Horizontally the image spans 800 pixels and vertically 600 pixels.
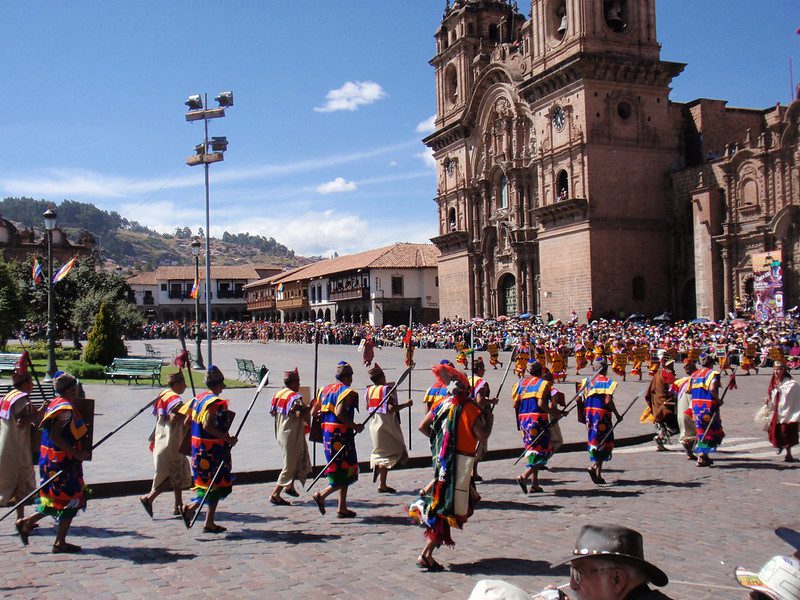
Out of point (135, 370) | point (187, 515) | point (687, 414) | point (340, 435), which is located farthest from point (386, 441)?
point (135, 370)

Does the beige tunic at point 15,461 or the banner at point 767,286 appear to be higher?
the banner at point 767,286

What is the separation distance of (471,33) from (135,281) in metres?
55.6

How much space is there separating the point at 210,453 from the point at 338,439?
139cm

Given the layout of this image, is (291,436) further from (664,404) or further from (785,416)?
(785,416)

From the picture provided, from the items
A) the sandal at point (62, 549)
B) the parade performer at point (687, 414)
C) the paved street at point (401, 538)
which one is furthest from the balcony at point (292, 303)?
the sandal at point (62, 549)

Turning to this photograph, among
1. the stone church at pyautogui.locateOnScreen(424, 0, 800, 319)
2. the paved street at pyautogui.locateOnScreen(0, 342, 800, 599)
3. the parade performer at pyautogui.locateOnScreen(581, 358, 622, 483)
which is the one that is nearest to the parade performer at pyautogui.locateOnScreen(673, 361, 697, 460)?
the paved street at pyautogui.locateOnScreen(0, 342, 800, 599)

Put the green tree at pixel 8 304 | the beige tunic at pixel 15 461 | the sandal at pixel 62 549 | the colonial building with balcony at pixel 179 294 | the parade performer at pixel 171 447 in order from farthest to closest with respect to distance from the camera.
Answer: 1. the colonial building with balcony at pixel 179 294
2. the green tree at pixel 8 304
3. the parade performer at pixel 171 447
4. the beige tunic at pixel 15 461
5. the sandal at pixel 62 549

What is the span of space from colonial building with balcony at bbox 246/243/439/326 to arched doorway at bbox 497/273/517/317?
14909 mm

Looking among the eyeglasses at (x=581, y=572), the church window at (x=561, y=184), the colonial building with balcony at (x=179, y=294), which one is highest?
the church window at (x=561, y=184)

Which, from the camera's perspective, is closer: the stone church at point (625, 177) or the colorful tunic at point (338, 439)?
the colorful tunic at point (338, 439)

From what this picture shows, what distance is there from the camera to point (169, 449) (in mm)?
8016

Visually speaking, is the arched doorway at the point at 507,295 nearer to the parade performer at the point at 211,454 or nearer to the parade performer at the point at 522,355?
the parade performer at the point at 522,355

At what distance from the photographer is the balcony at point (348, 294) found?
6328 centimetres

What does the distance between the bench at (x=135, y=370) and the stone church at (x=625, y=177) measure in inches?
883
